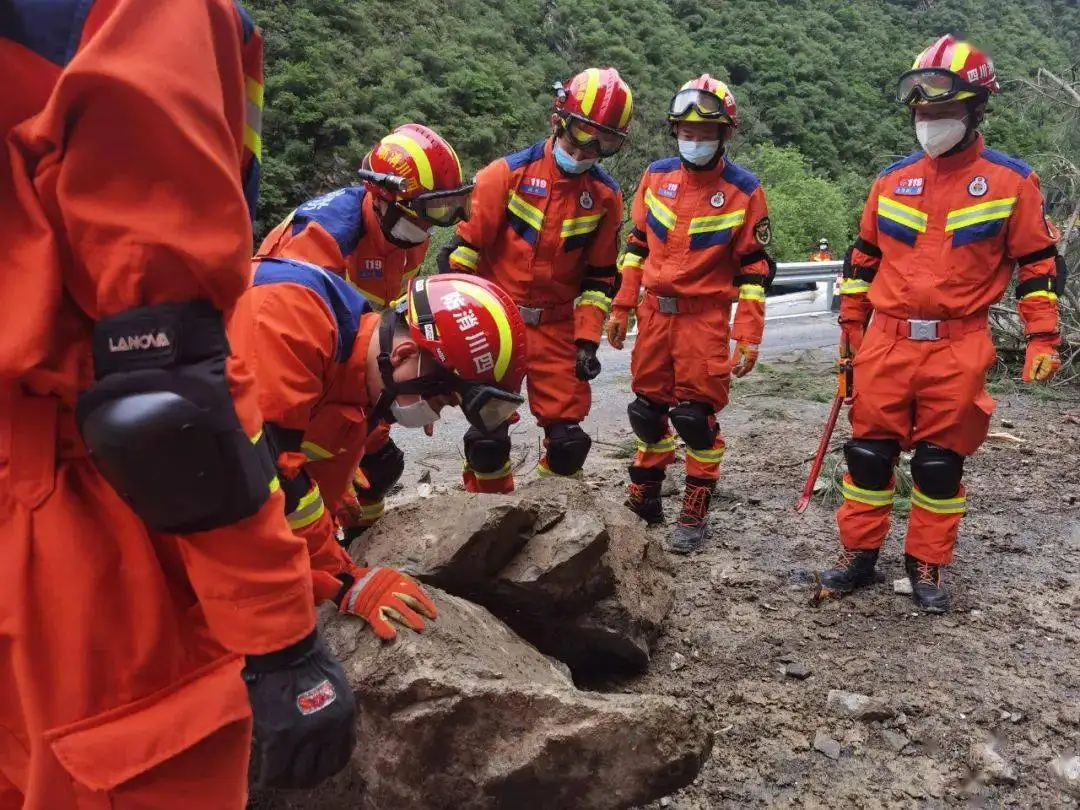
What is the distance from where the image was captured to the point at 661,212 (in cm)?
480

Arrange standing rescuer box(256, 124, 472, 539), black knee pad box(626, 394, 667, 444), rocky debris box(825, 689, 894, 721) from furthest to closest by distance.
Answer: black knee pad box(626, 394, 667, 444)
standing rescuer box(256, 124, 472, 539)
rocky debris box(825, 689, 894, 721)

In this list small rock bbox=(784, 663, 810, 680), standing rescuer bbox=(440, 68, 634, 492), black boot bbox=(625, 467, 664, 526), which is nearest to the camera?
small rock bbox=(784, 663, 810, 680)

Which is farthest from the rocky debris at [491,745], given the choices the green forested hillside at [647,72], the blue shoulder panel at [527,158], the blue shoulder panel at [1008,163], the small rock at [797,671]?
the green forested hillside at [647,72]

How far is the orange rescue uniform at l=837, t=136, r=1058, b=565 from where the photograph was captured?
12.4 ft

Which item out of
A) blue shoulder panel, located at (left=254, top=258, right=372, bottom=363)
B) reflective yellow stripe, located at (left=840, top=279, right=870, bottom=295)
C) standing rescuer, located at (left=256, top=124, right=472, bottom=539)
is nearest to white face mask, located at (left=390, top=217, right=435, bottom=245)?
standing rescuer, located at (left=256, top=124, right=472, bottom=539)

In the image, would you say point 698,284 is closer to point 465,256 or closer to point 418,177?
point 465,256

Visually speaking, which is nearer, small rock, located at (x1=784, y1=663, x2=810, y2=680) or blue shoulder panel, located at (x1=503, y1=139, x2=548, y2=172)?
small rock, located at (x1=784, y1=663, x2=810, y2=680)

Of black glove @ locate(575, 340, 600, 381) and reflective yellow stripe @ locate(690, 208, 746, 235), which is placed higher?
reflective yellow stripe @ locate(690, 208, 746, 235)

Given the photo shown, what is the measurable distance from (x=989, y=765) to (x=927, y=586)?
4.00 feet

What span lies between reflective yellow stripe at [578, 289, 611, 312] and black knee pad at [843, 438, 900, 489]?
4.98 ft

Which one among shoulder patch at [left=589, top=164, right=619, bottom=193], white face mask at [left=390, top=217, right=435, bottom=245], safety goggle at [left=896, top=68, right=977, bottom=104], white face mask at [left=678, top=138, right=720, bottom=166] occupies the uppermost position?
safety goggle at [left=896, top=68, right=977, bottom=104]

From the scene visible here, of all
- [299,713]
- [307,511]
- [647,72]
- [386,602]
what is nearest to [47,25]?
[299,713]

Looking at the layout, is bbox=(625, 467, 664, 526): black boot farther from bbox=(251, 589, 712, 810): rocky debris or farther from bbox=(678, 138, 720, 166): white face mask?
bbox=(251, 589, 712, 810): rocky debris

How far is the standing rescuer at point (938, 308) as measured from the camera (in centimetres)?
379
